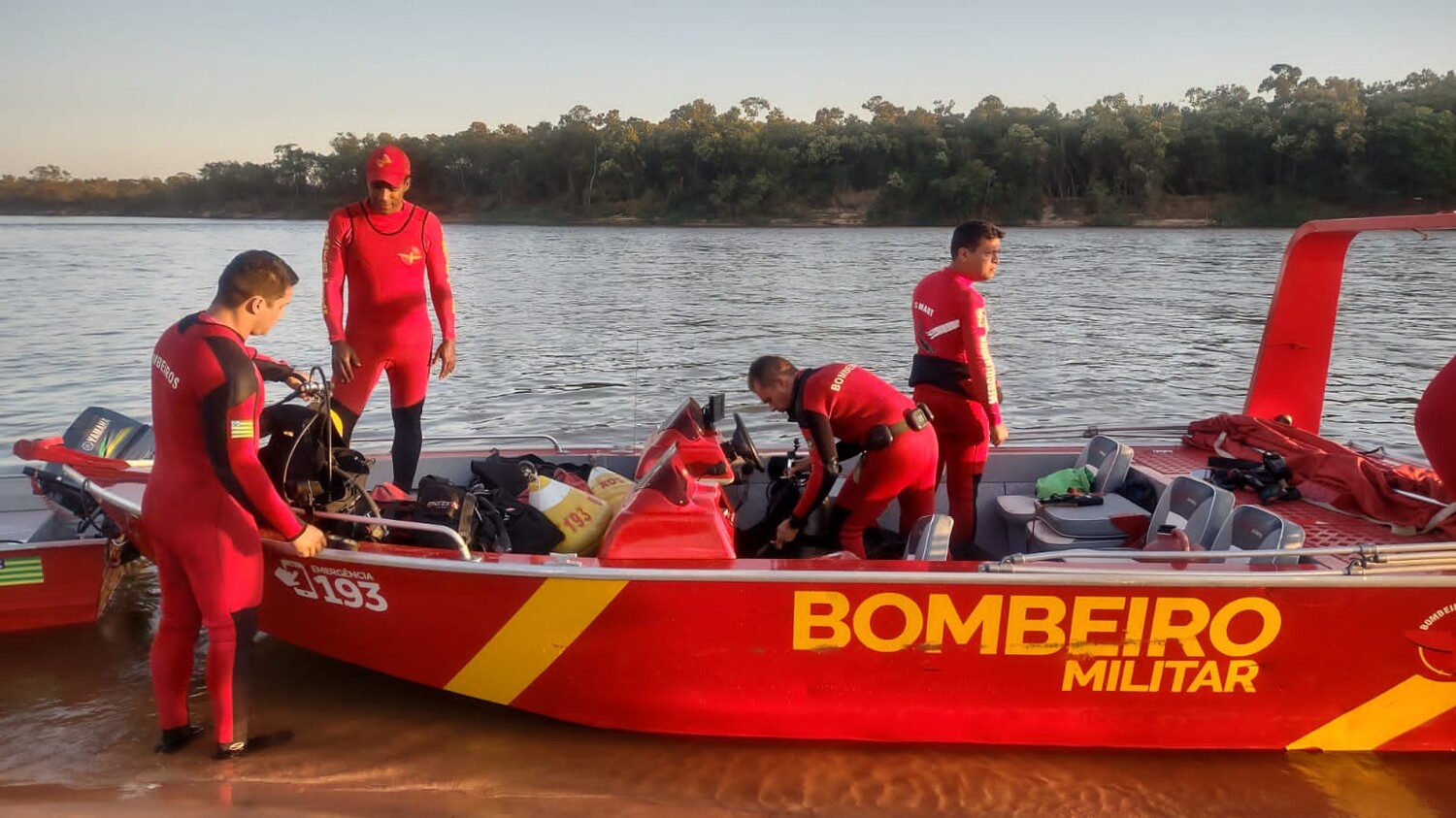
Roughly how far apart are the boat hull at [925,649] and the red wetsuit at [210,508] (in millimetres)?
352

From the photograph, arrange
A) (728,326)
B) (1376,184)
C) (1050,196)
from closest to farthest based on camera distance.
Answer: (728,326) → (1376,184) → (1050,196)

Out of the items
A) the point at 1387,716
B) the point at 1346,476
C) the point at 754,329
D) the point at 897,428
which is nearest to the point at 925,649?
the point at 897,428

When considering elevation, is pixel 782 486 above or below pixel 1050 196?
below

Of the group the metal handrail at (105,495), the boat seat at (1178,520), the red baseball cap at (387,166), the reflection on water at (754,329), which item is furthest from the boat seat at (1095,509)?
the reflection on water at (754,329)

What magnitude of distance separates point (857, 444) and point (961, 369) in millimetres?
630

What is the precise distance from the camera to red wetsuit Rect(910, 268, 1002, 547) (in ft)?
14.0

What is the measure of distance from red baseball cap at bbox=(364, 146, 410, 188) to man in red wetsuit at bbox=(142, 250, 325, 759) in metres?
1.39

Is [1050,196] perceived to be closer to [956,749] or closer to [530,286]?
[530,286]

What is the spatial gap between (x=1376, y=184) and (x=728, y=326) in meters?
38.1

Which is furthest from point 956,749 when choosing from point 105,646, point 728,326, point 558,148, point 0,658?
point 558,148

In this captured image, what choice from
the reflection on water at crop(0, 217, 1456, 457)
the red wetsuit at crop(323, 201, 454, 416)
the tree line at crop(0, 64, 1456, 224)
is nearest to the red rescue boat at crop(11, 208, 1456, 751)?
the red wetsuit at crop(323, 201, 454, 416)

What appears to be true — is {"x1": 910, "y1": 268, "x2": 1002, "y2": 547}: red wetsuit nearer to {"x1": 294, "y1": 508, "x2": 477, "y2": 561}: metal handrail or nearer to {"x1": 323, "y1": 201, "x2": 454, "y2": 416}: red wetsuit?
{"x1": 294, "y1": 508, "x2": 477, "y2": 561}: metal handrail

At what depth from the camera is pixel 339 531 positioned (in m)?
3.71

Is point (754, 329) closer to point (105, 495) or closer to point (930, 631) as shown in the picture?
point (105, 495)
